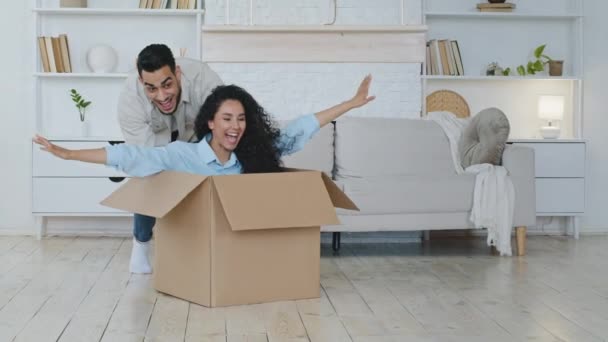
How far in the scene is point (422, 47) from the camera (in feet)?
19.0

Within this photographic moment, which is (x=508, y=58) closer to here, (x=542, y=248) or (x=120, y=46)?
(x=542, y=248)

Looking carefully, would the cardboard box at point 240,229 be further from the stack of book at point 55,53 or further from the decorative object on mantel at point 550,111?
the decorative object on mantel at point 550,111

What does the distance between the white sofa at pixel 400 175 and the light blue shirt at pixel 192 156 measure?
3.78 ft

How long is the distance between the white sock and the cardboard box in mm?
614

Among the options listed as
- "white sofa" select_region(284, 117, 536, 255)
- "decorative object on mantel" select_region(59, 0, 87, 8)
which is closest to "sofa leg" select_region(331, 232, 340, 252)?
"white sofa" select_region(284, 117, 536, 255)

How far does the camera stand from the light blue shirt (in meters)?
3.24

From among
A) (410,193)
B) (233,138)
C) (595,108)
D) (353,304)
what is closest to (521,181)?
(410,193)

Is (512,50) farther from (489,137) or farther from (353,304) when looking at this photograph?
(353,304)

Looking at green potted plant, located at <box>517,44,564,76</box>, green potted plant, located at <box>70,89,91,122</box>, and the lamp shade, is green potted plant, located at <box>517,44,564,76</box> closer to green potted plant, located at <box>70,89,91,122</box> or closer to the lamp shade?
the lamp shade

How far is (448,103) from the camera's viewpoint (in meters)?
5.97

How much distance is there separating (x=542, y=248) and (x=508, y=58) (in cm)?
151

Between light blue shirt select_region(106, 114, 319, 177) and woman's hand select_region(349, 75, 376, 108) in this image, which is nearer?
light blue shirt select_region(106, 114, 319, 177)

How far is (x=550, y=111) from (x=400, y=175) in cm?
160

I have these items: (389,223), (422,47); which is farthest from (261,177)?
(422,47)
